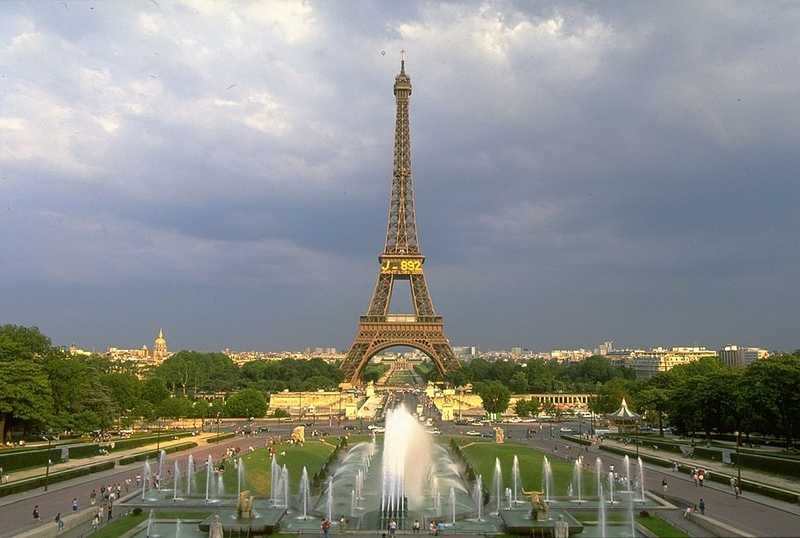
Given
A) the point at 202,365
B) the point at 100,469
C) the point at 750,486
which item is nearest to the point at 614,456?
the point at 750,486

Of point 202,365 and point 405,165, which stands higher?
point 405,165

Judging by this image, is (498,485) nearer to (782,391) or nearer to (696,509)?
(696,509)

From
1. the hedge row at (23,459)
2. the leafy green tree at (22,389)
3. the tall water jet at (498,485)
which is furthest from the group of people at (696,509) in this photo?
the leafy green tree at (22,389)

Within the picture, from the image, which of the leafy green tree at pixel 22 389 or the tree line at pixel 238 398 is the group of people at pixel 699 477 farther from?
the leafy green tree at pixel 22 389

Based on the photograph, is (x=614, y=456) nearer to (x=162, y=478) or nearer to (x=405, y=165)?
(x=162, y=478)

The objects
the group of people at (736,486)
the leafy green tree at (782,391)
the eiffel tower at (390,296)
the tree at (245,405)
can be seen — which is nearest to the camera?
the group of people at (736,486)
